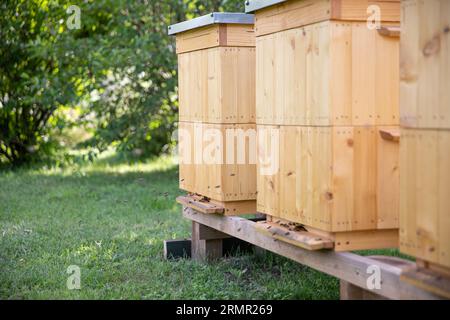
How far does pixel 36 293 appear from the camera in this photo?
17.2 feet

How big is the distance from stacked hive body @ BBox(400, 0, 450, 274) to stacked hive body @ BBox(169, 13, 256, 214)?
2136 mm

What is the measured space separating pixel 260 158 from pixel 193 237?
6.06 ft

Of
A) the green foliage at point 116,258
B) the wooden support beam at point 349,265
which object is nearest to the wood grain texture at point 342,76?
the wooden support beam at point 349,265

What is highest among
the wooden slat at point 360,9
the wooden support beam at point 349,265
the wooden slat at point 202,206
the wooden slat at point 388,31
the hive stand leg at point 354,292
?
the wooden slat at point 360,9

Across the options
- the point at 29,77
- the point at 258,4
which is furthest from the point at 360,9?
the point at 29,77

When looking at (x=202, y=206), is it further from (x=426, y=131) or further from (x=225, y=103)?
(x=426, y=131)

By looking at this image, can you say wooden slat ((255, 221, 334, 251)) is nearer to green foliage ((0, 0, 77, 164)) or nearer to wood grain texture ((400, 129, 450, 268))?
wood grain texture ((400, 129, 450, 268))

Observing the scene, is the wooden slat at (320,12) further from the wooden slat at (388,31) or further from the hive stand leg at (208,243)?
the hive stand leg at (208,243)

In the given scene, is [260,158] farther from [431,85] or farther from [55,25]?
[55,25]

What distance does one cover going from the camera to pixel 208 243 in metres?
6.43

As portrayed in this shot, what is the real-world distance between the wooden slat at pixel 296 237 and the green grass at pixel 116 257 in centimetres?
65

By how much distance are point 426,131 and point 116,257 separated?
3715mm

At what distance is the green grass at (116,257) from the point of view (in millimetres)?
5309

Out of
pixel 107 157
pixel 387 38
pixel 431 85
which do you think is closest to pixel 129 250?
pixel 387 38
